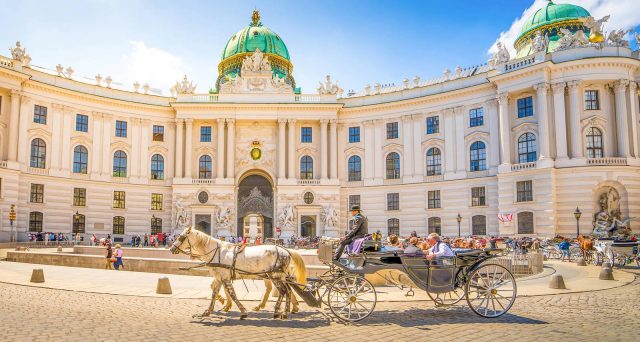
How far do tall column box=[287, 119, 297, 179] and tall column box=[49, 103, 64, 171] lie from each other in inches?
895

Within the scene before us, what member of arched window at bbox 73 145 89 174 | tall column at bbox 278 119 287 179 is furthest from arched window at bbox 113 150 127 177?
tall column at bbox 278 119 287 179

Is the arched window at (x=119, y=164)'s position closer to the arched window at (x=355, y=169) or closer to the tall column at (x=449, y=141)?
the arched window at (x=355, y=169)

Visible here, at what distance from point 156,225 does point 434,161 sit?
3002cm

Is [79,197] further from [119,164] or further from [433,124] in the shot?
[433,124]

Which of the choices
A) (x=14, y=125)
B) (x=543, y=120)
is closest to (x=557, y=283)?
(x=543, y=120)

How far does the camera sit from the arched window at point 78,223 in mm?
48281

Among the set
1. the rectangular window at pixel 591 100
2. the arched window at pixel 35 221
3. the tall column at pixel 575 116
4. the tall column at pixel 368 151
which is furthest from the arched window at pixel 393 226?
the arched window at pixel 35 221

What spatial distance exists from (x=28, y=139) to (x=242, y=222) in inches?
870

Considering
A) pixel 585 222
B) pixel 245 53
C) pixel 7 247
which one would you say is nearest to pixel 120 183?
pixel 7 247

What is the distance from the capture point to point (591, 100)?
4247 cm

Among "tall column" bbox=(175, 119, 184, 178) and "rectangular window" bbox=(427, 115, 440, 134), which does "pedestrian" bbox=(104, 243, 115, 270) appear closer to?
"tall column" bbox=(175, 119, 184, 178)

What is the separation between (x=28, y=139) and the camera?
4634cm

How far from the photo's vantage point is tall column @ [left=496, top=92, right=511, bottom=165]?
4450cm

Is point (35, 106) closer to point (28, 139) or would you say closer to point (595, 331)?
point (28, 139)
